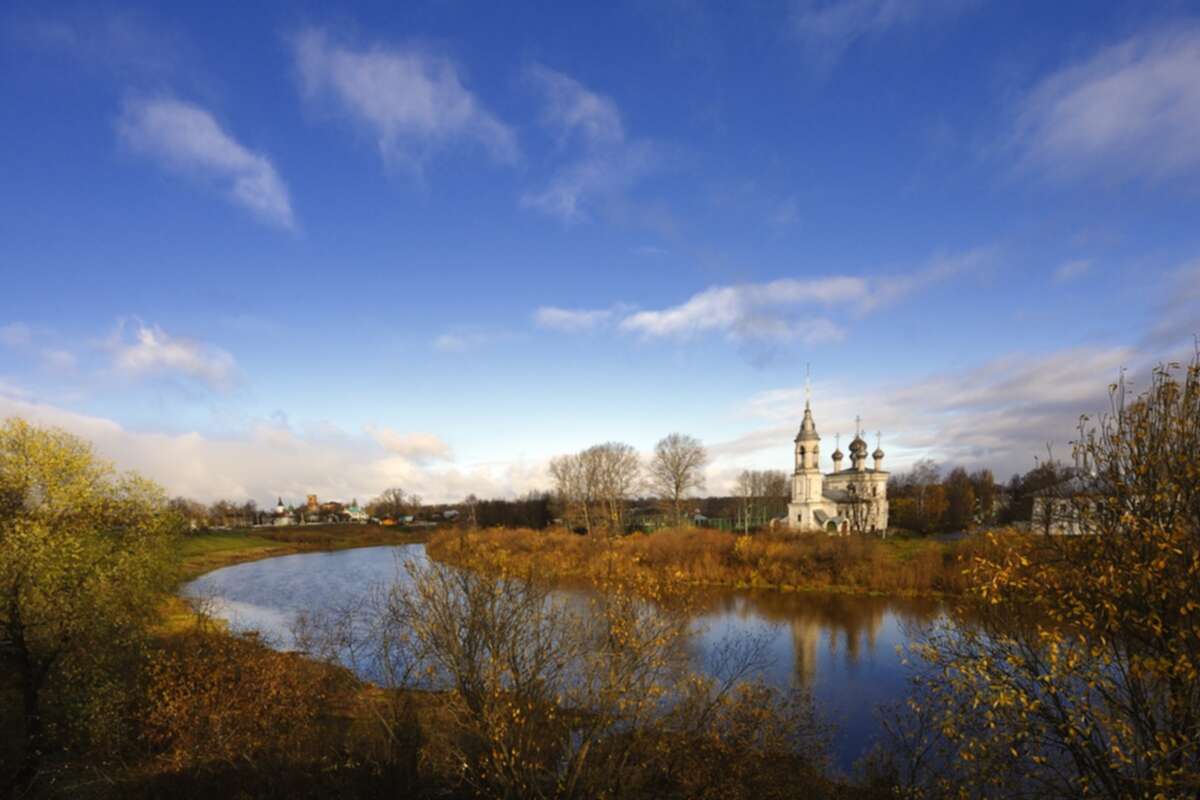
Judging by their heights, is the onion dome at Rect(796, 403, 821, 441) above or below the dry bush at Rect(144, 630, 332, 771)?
above

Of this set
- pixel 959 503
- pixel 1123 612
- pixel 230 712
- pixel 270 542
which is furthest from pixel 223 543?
pixel 959 503

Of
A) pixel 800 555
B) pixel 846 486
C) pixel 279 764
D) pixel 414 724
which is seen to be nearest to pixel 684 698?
pixel 414 724

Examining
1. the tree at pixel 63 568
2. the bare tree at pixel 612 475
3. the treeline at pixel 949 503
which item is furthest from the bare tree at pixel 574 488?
the tree at pixel 63 568

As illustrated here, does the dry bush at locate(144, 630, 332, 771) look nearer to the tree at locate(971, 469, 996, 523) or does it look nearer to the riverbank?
the riverbank

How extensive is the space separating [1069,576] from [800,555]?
37959 mm

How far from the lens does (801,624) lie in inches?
1247

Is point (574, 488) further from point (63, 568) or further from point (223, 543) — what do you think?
point (63, 568)

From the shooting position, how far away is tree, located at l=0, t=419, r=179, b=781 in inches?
537

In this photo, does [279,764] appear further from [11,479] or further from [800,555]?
[800,555]

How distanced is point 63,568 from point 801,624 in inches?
1164

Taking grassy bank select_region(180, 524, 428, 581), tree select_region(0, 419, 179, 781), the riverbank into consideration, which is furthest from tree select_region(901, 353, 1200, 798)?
grassy bank select_region(180, 524, 428, 581)

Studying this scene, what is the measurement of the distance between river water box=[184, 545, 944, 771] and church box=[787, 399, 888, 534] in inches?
974

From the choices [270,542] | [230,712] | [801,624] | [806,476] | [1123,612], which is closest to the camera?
[1123,612]

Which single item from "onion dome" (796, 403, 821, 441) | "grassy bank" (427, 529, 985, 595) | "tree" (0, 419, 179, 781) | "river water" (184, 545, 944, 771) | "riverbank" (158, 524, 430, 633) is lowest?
"riverbank" (158, 524, 430, 633)
